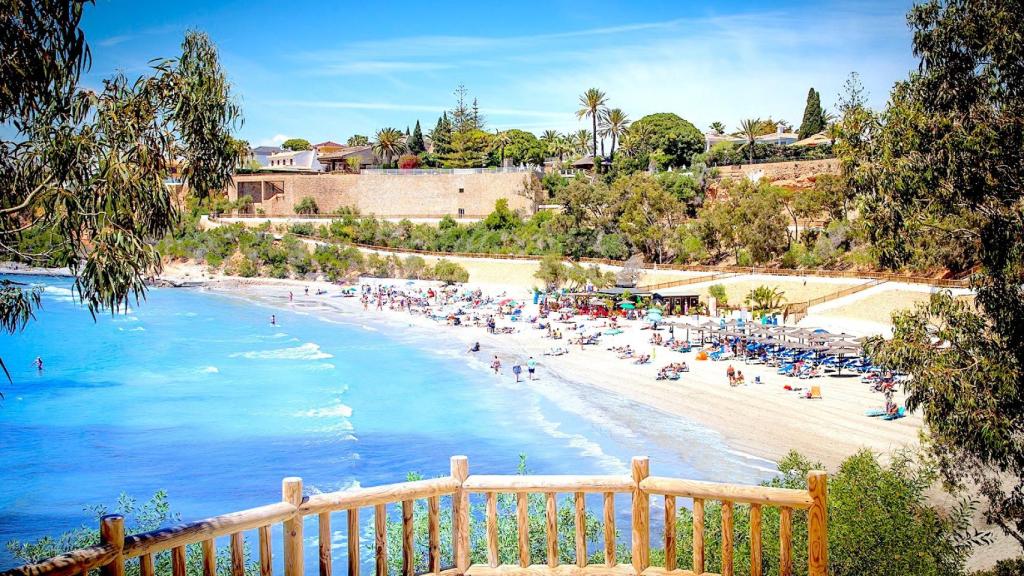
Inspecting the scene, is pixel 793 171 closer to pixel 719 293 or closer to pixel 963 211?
pixel 719 293

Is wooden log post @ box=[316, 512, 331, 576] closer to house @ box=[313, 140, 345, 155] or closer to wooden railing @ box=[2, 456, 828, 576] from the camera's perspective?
wooden railing @ box=[2, 456, 828, 576]

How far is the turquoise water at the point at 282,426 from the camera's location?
19.0 meters

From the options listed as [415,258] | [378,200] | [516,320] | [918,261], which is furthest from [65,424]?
[378,200]

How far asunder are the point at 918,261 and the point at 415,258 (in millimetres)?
48272

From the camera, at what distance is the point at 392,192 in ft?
230

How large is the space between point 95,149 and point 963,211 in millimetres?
8742

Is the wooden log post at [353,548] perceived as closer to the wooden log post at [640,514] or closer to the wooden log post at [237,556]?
the wooden log post at [237,556]

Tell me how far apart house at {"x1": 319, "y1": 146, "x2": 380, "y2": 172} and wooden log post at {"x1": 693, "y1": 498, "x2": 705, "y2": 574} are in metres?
74.8

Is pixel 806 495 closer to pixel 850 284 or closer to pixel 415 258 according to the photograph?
pixel 850 284

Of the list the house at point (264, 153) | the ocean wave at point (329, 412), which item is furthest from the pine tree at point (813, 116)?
the house at point (264, 153)

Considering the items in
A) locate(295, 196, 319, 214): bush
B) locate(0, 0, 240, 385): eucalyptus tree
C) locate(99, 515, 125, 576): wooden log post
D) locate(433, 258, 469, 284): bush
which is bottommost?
locate(433, 258, 469, 284): bush

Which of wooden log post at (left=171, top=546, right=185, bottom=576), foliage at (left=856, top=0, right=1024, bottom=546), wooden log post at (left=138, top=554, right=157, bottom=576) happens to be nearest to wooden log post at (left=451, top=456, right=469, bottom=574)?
wooden log post at (left=171, top=546, right=185, bottom=576)

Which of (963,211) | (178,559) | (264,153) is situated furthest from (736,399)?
(264,153)

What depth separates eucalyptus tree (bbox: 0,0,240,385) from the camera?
236 inches
